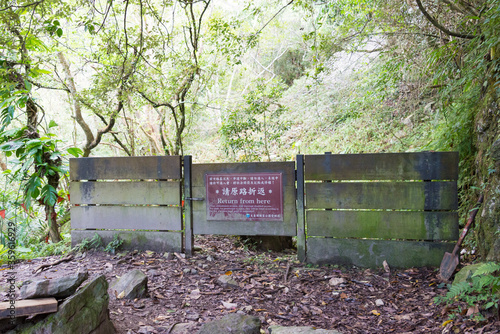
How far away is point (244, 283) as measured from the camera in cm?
422

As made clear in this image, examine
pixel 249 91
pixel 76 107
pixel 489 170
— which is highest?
pixel 249 91

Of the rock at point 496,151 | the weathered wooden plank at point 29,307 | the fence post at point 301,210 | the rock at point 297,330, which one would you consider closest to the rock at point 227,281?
the fence post at point 301,210

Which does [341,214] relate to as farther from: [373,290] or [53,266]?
[53,266]

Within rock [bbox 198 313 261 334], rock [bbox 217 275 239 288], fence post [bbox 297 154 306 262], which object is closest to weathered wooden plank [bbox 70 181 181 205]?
rock [bbox 217 275 239 288]

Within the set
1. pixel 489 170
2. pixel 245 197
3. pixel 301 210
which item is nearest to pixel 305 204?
pixel 301 210

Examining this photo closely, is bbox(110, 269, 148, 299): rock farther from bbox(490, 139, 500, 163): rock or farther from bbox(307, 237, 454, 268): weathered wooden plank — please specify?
bbox(490, 139, 500, 163): rock

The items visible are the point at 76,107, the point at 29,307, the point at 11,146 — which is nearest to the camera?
the point at 29,307

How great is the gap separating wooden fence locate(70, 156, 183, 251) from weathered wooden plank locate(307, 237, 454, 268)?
2095mm

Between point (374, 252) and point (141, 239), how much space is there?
3.46 metres

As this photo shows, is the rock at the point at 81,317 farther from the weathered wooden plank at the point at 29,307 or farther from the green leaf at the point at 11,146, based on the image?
the green leaf at the point at 11,146

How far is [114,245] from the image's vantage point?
5.21m

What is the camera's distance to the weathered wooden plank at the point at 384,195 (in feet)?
14.0

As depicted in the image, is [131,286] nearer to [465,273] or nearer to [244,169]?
[244,169]

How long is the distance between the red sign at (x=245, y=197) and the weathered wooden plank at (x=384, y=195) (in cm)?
47
